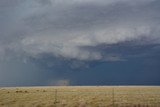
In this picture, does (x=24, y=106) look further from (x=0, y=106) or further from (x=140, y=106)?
(x=140, y=106)

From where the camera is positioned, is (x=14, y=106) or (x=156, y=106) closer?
(x=156, y=106)

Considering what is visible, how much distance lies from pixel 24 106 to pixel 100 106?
12145 millimetres

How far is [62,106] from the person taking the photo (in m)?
48.0

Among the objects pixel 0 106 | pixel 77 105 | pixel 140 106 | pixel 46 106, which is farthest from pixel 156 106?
pixel 0 106

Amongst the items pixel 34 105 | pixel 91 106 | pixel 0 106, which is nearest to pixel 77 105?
pixel 91 106

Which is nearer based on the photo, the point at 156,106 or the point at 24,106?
the point at 156,106

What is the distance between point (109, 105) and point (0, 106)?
17.1m

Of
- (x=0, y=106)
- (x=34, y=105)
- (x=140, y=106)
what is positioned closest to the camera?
(x=140, y=106)

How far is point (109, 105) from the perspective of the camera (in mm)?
48250

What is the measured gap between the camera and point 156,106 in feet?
147

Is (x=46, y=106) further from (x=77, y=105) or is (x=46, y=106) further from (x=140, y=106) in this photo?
(x=140, y=106)

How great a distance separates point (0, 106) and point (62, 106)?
31.6ft

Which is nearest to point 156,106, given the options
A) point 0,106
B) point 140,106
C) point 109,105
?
point 140,106

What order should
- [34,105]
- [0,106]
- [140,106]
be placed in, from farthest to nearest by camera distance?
[34,105]
[0,106]
[140,106]
